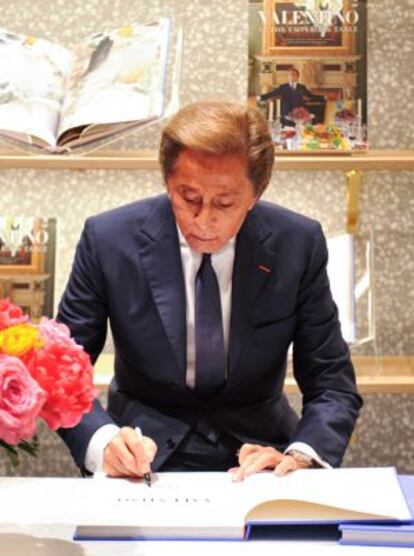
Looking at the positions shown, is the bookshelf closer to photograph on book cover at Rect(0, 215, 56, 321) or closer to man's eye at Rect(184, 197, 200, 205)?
photograph on book cover at Rect(0, 215, 56, 321)

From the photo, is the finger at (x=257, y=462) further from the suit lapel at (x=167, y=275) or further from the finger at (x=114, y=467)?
the suit lapel at (x=167, y=275)

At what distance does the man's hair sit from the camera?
1.59 meters

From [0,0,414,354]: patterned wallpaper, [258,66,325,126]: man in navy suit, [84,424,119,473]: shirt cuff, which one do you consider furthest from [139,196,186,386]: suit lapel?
[0,0,414,354]: patterned wallpaper

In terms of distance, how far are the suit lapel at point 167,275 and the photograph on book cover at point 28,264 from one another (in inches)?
26.8

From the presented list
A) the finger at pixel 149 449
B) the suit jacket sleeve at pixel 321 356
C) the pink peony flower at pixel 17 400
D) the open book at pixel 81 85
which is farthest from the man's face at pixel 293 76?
the pink peony flower at pixel 17 400

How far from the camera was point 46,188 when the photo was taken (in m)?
2.63

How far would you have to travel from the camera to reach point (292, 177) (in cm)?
261

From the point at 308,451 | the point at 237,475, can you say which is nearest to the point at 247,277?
the point at 308,451

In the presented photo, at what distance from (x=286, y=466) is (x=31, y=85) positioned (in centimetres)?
137

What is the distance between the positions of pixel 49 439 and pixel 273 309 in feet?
3.73

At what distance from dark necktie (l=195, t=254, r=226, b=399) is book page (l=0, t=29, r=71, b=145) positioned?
0.74m

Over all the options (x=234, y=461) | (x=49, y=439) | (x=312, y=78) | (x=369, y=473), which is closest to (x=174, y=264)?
(x=234, y=461)

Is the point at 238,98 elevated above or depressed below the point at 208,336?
above

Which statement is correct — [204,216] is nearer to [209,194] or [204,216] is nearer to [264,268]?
[209,194]
